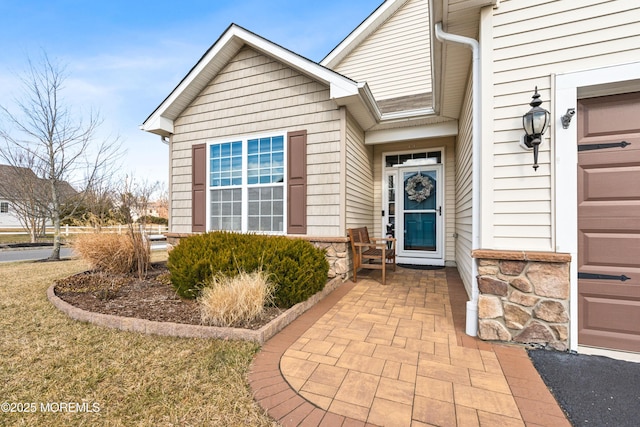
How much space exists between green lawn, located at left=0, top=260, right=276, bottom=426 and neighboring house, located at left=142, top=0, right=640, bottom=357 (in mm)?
2256

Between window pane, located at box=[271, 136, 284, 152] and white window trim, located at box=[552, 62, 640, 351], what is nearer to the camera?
white window trim, located at box=[552, 62, 640, 351]

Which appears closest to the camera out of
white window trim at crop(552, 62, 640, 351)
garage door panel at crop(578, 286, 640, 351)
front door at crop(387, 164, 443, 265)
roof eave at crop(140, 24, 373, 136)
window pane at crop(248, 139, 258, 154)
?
garage door panel at crop(578, 286, 640, 351)

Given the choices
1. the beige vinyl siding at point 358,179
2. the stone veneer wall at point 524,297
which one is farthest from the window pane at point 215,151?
the stone veneer wall at point 524,297

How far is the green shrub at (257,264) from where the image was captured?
3.33 meters

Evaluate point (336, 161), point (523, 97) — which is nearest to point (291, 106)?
point (336, 161)

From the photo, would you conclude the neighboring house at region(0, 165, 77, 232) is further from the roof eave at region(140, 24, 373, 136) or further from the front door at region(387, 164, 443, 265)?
the front door at region(387, 164, 443, 265)

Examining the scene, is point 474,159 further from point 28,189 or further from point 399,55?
point 28,189

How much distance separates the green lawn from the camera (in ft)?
5.23

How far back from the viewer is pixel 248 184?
5.41 m

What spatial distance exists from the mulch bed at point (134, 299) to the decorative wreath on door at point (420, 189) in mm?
4196

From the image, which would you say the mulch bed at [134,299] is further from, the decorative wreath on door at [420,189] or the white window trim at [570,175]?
the decorative wreath on door at [420,189]

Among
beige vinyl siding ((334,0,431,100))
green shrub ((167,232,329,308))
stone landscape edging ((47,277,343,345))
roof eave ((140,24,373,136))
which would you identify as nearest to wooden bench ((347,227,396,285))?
green shrub ((167,232,329,308))

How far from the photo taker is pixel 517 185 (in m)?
2.48

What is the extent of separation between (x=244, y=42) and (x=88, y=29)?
5.37 m
